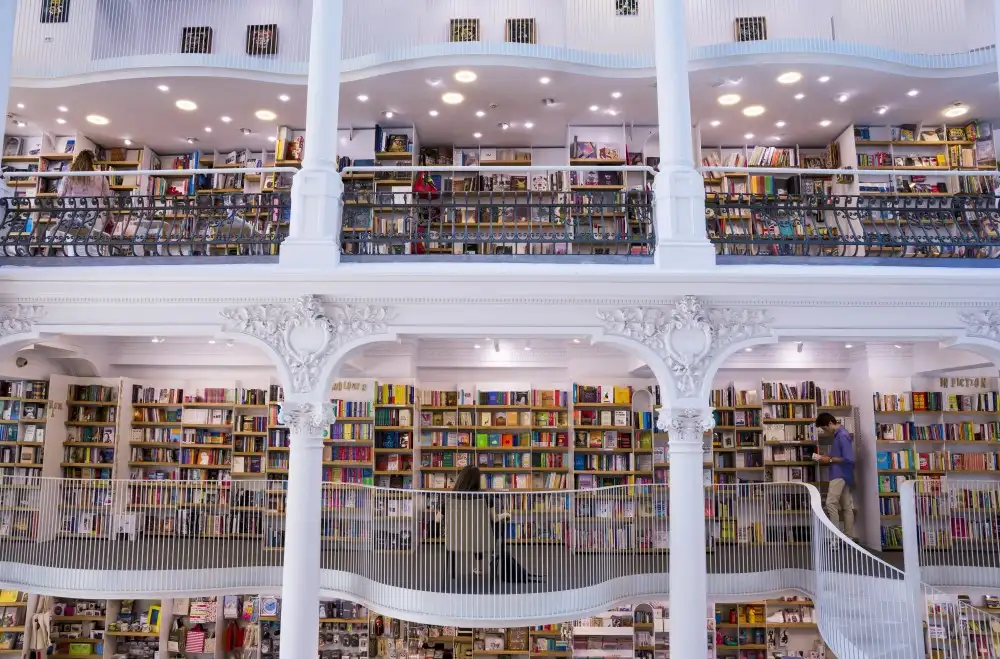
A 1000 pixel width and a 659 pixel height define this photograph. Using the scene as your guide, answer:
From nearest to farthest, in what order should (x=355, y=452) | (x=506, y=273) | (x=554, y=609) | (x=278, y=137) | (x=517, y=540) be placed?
(x=506, y=273) → (x=554, y=609) → (x=517, y=540) → (x=355, y=452) → (x=278, y=137)

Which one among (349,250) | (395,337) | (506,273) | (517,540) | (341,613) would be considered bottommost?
(341,613)

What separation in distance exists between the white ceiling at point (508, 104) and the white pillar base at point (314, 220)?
316 cm

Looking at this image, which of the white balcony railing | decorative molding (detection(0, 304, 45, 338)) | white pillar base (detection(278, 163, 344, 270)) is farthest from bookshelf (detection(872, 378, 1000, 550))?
decorative molding (detection(0, 304, 45, 338))

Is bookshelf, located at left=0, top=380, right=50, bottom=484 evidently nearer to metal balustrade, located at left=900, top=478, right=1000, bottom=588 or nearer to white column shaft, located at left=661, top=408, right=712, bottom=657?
white column shaft, located at left=661, top=408, right=712, bottom=657

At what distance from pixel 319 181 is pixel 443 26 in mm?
4630

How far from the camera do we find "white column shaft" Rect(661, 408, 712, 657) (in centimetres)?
549

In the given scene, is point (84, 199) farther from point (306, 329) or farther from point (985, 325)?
point (985, 325)

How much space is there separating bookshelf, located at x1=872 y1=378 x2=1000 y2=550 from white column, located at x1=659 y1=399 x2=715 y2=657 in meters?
4.22

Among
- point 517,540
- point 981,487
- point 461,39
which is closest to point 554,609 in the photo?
point 517,540

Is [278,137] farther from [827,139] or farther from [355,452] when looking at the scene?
[827,139]

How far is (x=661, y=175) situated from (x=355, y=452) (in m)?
5.24

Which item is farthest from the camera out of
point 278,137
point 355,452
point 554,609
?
point 278,137

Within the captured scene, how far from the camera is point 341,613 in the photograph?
8930mm

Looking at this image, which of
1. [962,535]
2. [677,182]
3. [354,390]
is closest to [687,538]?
[677,182]
